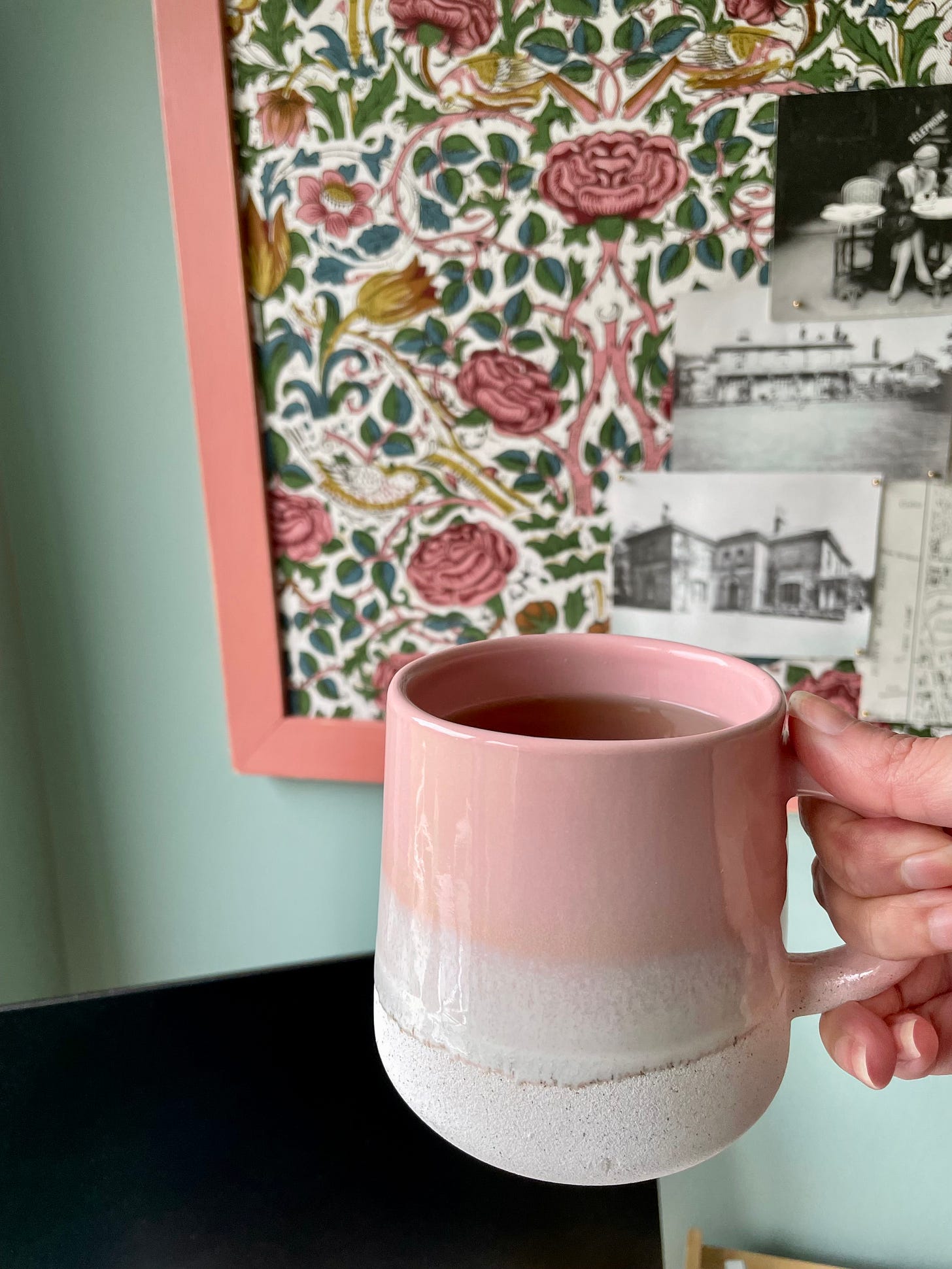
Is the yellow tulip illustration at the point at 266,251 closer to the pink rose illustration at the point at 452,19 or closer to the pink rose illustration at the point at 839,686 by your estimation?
the pink rose illustration at the point at 452,19

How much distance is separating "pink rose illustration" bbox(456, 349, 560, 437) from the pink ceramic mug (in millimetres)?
392

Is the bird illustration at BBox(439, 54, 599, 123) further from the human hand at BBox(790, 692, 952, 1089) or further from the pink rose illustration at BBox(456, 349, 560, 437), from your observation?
the human hand at BBox(790, 692, 952, 1089)

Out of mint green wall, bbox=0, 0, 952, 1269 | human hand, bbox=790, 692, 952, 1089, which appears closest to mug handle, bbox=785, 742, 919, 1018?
human hand, bbox=790, 692, 952, 1089

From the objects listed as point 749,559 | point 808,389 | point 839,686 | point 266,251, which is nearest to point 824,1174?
point 839,686

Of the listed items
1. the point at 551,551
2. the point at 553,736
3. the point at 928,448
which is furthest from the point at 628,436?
the point at 553,736

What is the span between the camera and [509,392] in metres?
0.66

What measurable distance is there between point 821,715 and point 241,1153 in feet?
1.59

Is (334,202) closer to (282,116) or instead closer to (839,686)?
(282,116)

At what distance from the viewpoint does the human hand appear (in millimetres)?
328

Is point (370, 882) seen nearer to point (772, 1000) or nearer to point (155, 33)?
point (772, 1000)

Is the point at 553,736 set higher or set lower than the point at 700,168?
lower

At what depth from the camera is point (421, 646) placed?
733 millimetres

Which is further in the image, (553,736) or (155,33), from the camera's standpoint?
(155,33)

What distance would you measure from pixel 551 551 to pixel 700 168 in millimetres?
280
